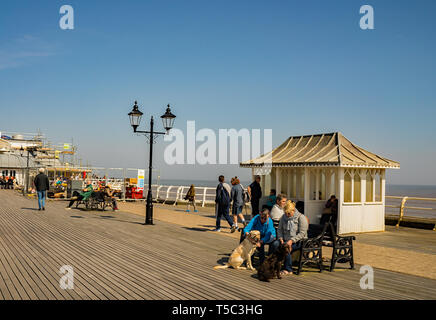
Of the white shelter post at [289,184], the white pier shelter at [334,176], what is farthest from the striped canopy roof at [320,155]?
the white shelter post at [289,184]

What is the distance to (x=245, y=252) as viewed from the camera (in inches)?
300

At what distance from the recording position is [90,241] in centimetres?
1006

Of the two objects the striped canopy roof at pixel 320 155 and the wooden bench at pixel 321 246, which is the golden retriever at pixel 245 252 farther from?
the striped canopy roof at pixel 320 155

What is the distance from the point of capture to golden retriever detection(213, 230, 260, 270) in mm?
7434

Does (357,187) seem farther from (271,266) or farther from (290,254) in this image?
(271,266)

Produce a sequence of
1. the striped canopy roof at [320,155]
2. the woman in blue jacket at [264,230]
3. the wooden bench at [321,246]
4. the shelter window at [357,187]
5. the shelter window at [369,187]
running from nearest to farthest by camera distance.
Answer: the wooden bench at [321,246] → the woman in blue jacket at [264,230] → the striped canopy roof at [320,155] → the shelter window at [357,187] → the shelter window at [369,187]

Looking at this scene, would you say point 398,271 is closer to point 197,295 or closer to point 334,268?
point 334,268

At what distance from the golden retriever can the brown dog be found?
0.55 m

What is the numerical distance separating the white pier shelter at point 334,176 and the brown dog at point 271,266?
6.39 meters

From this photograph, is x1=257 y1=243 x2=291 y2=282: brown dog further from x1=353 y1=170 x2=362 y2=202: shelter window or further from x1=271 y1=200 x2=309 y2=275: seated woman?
x1=353 y1=170 x2=362 y2=202: shelter window

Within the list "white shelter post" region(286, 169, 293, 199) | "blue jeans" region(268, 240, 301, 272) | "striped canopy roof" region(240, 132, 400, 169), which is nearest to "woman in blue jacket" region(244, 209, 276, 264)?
"blue jeans" region(268, 240, 301, 272)

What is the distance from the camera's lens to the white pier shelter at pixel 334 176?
13.2 m

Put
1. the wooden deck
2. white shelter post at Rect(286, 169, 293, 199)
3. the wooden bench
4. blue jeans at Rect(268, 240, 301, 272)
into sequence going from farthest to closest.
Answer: white shelter post at Rect(286, 169, 293, 199) → the wooden bench → blue jeans at Rect(268, 240, 301, 272) → the wooden deck
